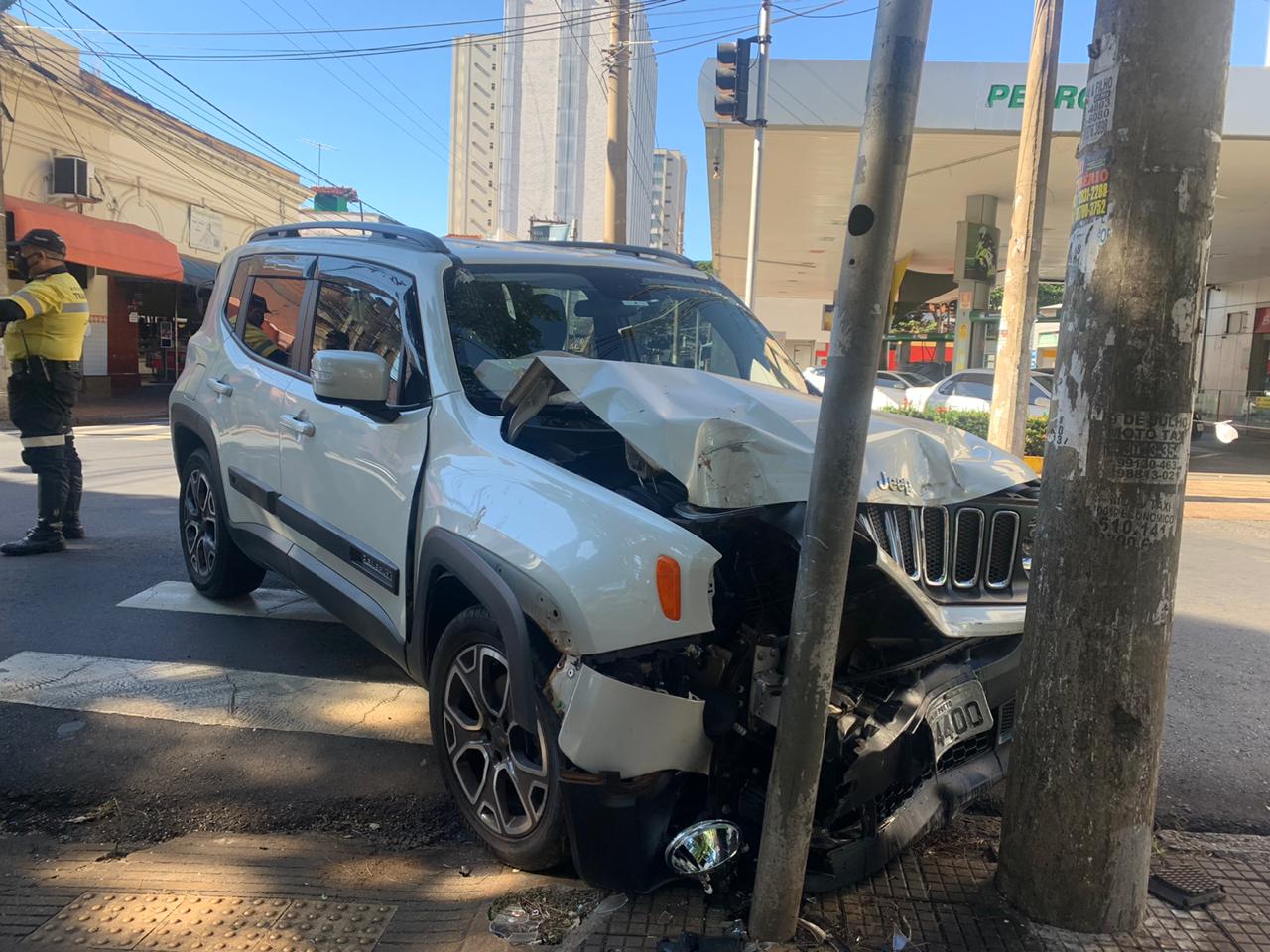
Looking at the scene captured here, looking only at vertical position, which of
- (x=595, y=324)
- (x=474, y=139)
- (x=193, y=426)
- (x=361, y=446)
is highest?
(x=474, y=139)

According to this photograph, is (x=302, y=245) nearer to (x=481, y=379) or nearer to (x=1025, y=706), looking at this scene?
(x=481, y=379)

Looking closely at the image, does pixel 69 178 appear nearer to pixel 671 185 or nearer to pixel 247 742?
pixel 247 742

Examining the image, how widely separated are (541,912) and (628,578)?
3.21ft

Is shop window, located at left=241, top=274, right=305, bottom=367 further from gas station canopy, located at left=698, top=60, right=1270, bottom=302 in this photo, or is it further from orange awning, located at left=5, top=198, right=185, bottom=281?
orange awning, located at left=5, top=198, right=185, bottom=281

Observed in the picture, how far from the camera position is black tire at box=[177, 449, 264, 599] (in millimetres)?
5125

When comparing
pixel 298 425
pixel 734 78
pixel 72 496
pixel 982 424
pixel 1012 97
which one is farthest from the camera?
pixel 982 424

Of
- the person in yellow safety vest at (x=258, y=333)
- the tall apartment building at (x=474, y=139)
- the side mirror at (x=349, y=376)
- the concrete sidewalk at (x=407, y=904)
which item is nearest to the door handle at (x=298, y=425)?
the person in yellow safety vest at (x=258, y=333)

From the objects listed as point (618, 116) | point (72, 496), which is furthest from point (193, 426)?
point (618, 116)

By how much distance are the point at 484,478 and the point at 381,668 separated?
204cm

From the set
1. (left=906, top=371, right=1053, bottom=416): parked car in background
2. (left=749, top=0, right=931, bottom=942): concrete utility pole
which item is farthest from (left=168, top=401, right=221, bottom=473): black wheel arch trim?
(left=906, top=371, right=1053, bottom=416): parked car in background

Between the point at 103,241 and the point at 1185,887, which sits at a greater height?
the point at 103,241

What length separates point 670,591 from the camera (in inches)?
93.7

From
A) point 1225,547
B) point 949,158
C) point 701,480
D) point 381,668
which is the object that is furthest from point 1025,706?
point 949,158

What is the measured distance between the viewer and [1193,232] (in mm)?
2344
